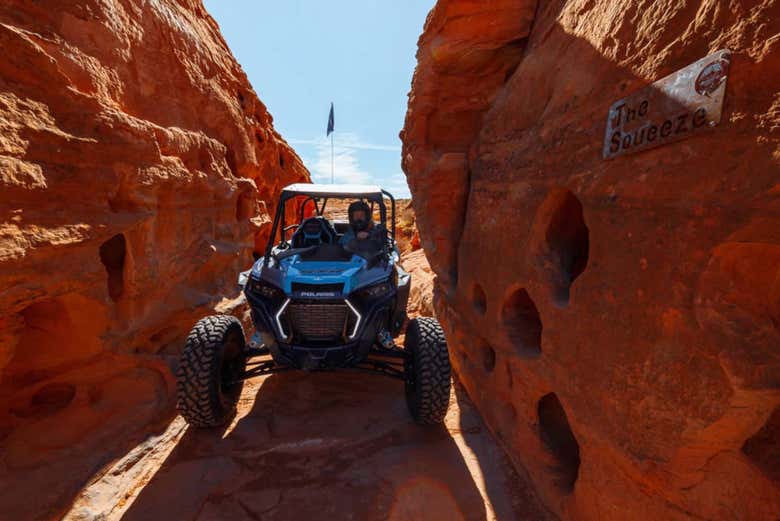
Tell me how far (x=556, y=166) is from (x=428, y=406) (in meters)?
2.16

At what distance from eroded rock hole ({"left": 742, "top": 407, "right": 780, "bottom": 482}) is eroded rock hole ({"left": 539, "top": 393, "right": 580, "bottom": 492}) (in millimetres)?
1073

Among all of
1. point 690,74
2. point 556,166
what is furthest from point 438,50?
point 690,74

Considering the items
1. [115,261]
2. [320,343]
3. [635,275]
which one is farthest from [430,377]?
[115,261]

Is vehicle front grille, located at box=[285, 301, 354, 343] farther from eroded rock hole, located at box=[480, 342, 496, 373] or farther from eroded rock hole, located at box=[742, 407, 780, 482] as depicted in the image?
eroded rock hole, located at box=[742, 407, 780, 482]

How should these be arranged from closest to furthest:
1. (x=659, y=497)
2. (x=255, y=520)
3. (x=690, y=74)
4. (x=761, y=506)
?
(x=761, y=506) → (x=690, y=74) → (x=659, y=497) → (x=255, y=520)

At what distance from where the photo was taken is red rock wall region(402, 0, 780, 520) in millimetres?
1380

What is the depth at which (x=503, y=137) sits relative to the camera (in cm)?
352

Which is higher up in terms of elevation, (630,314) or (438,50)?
(438,50)

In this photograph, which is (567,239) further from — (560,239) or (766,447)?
(766,447)

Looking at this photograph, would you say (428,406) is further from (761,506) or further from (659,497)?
(761,506)

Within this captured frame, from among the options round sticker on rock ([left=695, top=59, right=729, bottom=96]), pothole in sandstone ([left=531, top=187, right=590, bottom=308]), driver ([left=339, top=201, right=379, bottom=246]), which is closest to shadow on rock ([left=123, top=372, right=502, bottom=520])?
pothole in sandstone ([left=531, top=187, right=590, bottom=308])

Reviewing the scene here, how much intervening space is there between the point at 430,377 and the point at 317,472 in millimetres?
1188

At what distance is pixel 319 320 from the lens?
10.5 feet

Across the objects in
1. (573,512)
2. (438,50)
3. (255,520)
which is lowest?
(255,520)
